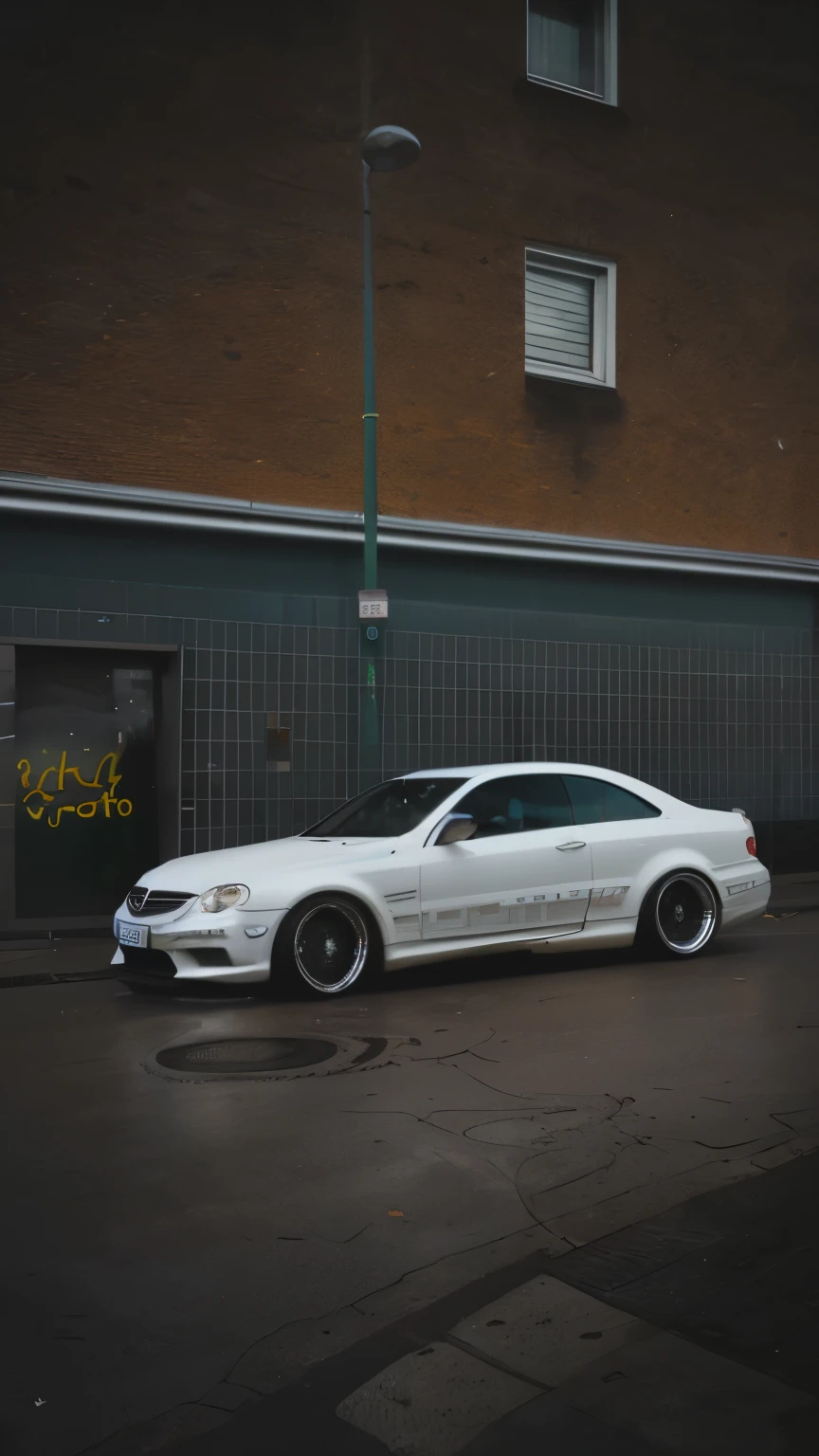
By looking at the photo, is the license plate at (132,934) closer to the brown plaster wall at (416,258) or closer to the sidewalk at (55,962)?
the sidewalk at (55,962)

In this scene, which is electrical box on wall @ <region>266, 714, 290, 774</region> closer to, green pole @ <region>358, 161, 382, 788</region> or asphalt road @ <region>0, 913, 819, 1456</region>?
green pole @ <region>358, 161, 382, 788</region>

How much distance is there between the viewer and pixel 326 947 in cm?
863

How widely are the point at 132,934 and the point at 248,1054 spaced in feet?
6.71

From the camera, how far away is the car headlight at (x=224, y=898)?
27.6 feet

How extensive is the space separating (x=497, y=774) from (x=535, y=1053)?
10.2 ft

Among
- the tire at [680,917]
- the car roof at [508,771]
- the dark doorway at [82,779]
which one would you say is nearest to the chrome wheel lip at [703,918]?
the tire at [680,917]

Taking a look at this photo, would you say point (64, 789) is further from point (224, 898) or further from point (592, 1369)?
point (592, 1369)

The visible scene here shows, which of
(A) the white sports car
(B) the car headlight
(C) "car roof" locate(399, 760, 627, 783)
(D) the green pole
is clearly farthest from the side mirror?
(D) the green pole

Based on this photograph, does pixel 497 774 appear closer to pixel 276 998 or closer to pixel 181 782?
pixel 276 998

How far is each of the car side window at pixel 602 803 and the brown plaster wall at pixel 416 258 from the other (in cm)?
530

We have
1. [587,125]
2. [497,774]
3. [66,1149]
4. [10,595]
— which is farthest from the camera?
[587,125]

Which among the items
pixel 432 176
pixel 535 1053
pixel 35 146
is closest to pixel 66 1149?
pixel 535 1053

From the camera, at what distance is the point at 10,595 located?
40.5 ft

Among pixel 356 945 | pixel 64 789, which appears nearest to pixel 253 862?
pixel 356 945
